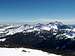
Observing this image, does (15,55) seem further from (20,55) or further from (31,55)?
(31,55)

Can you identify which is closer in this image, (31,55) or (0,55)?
(0,55)

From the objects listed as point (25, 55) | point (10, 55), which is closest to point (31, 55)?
point (25, 55)

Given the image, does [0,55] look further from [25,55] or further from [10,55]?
[25,55]

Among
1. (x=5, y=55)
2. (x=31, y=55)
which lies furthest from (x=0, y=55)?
(x=31, y=55)

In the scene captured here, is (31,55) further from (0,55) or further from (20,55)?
(0,55)

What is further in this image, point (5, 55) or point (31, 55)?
point (31, 55)

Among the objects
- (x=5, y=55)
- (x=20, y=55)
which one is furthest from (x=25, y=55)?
(x=5, y=55)
